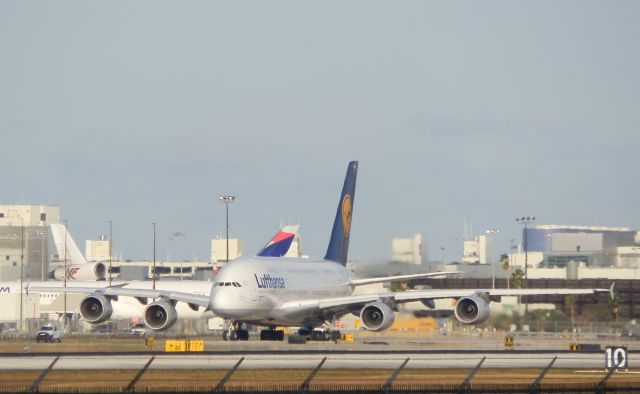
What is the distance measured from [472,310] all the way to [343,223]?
18698 millimetres

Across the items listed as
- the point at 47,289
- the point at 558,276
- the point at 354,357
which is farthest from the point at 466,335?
the point at 558,276

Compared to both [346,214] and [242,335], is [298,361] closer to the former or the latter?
[242,335]

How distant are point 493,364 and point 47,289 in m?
42.6

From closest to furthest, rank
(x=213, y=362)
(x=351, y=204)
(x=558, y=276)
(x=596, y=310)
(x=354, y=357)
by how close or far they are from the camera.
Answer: (x=213, y=362), (x=354, y=357), (x=351, y=204), (x=596, y=310), (x=558, y=276)

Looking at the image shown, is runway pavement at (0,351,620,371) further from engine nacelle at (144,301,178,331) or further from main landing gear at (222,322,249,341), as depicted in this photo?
main landing gear at (222,322,249,341)

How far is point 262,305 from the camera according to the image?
90062mm

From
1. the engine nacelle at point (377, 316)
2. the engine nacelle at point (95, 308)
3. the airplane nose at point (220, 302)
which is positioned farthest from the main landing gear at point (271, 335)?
the engine nacelle at point (95, 308)

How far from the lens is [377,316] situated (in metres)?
91.4

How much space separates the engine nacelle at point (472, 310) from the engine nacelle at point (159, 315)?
18.8m

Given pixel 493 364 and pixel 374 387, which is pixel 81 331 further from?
pixel 374 387

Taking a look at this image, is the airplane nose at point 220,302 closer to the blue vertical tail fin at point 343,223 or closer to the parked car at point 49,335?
the parked car at point 49,335

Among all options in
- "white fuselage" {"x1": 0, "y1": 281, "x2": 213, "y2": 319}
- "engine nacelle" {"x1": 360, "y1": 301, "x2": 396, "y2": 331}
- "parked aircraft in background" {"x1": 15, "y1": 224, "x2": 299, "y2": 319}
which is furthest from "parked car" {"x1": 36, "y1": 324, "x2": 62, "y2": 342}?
"engine nacelle" {"x1": 360, "y1": 301, "x2": 396, "y2": 331}

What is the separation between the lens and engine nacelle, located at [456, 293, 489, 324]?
90.7m

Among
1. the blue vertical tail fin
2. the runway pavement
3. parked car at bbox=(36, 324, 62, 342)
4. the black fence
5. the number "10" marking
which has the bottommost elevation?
parked car at bbox=(36, 324, 62, 342)
